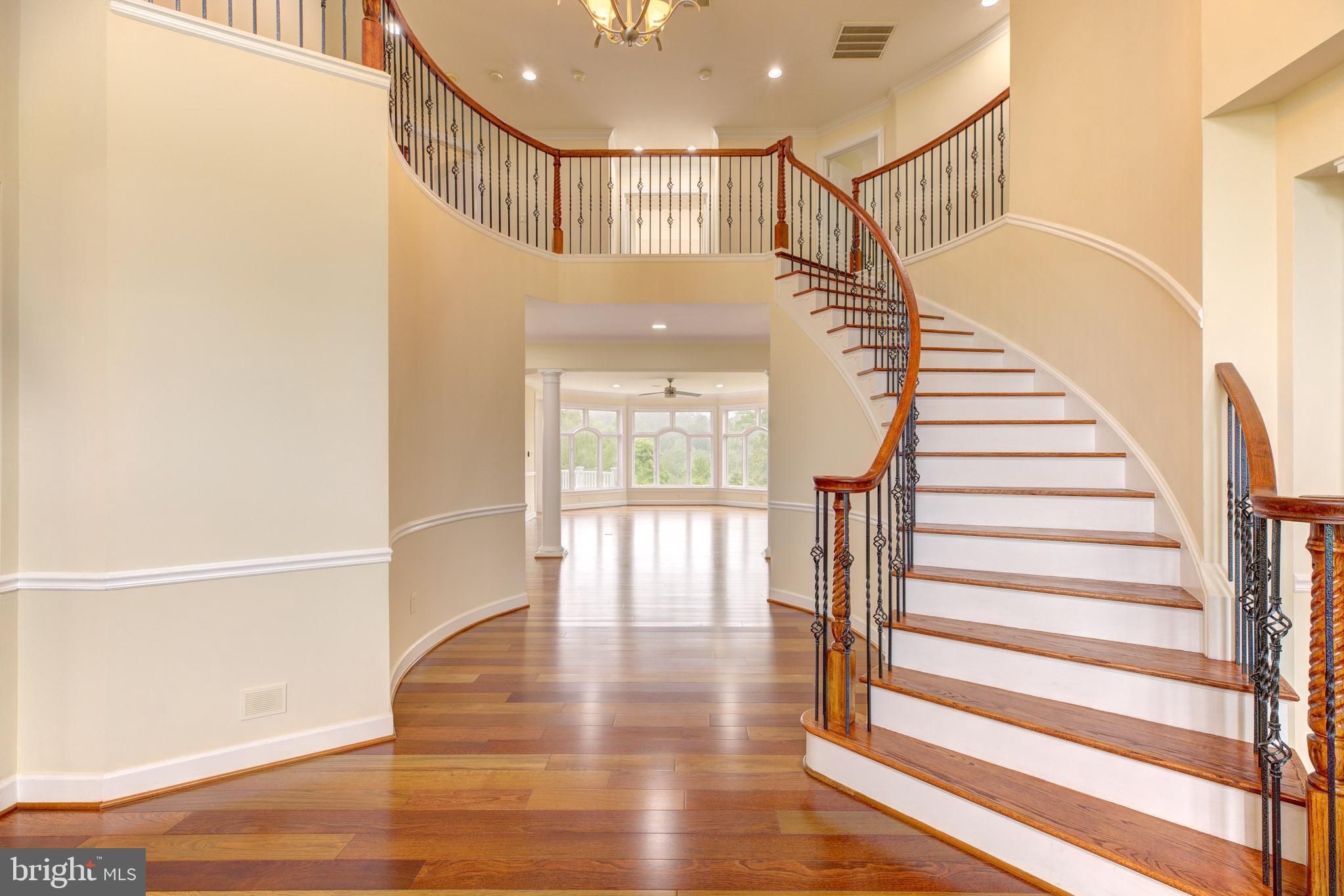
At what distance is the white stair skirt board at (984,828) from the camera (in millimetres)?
1811

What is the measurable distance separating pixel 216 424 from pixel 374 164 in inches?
51.7

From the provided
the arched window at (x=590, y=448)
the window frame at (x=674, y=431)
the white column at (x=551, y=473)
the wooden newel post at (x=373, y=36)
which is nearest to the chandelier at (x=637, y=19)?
the wooden newel post at (x=373, y=36)

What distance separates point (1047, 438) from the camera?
12.2 ft

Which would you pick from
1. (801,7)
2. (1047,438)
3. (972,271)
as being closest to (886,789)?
(1047,438)

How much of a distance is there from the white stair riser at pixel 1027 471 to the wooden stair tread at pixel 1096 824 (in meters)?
1.64

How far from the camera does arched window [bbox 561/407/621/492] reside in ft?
48.1

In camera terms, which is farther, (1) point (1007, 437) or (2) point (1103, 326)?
(1) point (1007, 437)

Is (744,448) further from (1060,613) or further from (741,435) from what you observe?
(1060,613)

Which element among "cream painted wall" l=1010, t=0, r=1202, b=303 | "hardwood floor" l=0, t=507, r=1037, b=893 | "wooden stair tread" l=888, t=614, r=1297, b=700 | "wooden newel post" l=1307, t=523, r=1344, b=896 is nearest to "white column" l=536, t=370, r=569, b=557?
"hardwood floor" l=0, t=507, r=1037, b=893

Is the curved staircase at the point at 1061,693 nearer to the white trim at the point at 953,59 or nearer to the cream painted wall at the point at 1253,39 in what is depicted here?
the cream painted wall at the point at 1253,39

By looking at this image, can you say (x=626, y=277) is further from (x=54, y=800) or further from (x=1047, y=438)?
(x=54, y=800)

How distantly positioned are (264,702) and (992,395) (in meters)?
4.14

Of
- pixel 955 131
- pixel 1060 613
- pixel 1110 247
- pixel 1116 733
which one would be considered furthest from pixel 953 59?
pixel 1116 733

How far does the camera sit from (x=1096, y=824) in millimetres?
1929
